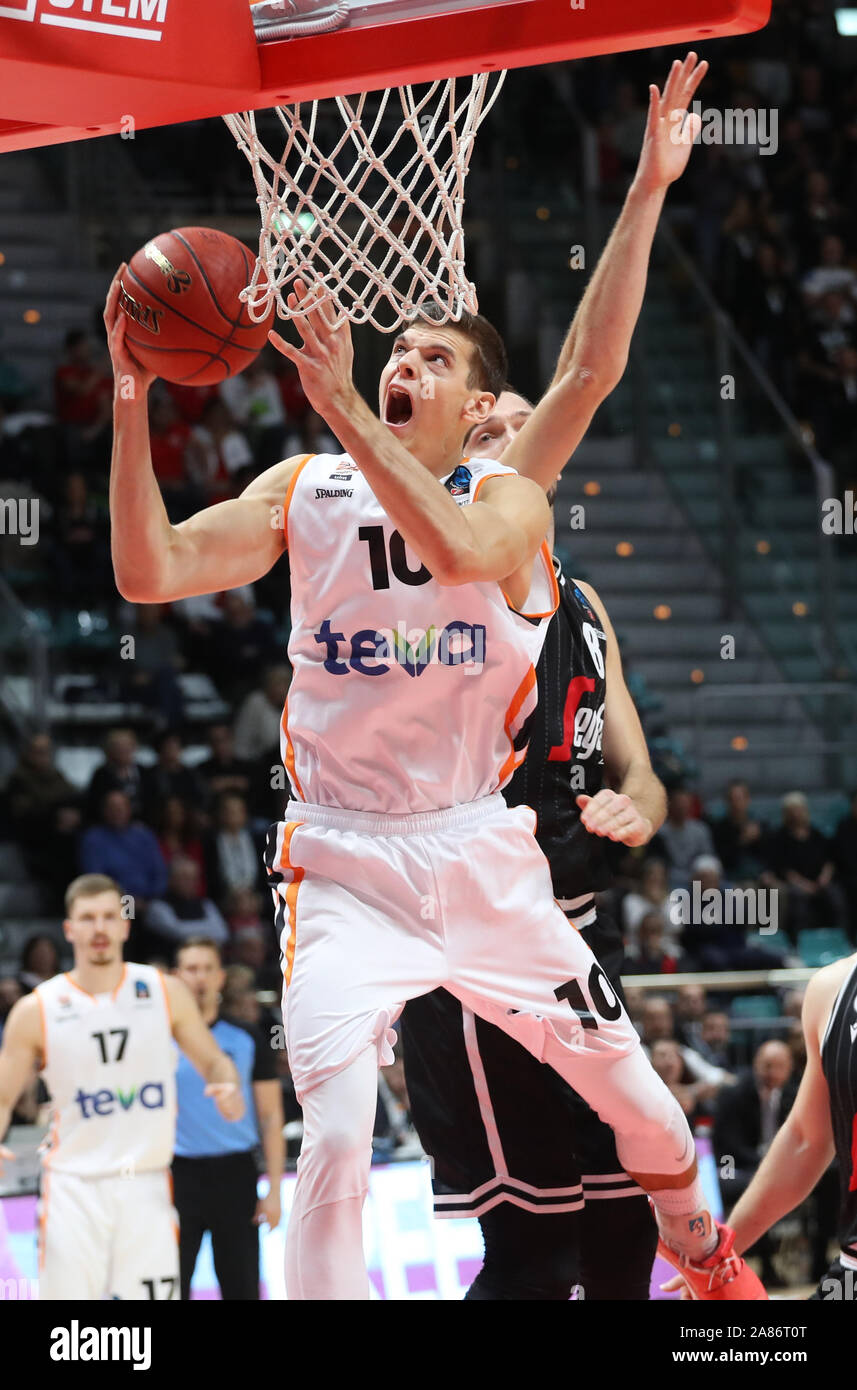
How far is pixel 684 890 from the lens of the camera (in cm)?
1073

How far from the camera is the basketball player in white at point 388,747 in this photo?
359 centimetres

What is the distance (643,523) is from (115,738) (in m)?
4.40

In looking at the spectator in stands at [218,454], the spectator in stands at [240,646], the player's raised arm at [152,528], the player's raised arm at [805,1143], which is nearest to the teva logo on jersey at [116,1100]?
the player's raised arm at [805,1143]

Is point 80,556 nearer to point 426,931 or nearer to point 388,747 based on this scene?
point 388,747

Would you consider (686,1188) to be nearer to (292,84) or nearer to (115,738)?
(292,84)

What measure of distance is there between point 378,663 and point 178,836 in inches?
262

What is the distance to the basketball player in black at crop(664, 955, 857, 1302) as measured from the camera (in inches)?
152

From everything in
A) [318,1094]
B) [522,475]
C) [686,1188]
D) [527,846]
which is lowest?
[686,1188]

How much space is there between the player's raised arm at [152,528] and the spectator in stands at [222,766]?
676 centimetres

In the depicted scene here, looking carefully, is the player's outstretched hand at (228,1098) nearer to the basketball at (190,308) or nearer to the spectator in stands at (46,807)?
the spectator in stands at (46,807)

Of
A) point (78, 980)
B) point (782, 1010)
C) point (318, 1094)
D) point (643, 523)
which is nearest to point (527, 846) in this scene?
point (318, 1094)

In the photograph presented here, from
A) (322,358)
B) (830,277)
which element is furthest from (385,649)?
(830,277)
